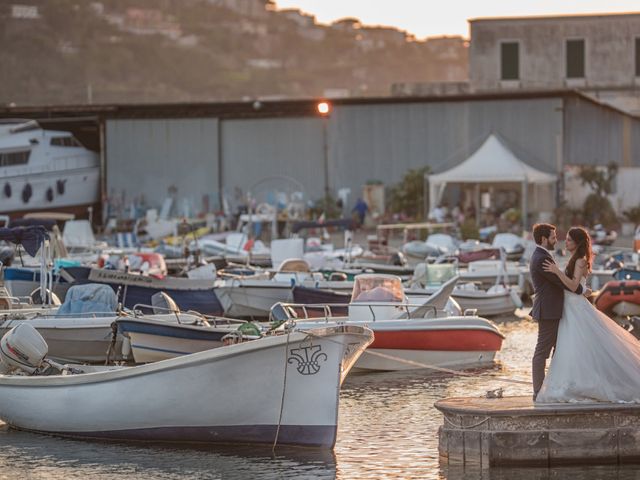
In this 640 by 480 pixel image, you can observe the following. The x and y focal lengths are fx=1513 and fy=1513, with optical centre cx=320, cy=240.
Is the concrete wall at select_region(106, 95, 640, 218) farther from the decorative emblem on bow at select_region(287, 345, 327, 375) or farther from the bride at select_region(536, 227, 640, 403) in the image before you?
the bride at select_region(536, 227, 640, 403)

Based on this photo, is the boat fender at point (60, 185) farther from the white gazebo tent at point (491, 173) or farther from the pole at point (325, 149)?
the white gazebo tent at point (491, 173)

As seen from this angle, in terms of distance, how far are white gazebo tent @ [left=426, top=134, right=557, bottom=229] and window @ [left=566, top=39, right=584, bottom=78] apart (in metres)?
12.8

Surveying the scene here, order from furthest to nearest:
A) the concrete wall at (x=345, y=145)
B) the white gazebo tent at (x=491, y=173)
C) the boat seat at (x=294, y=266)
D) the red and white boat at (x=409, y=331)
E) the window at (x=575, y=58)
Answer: the window at (x=575, y=58) < the concrete wall at (x=345, y=145) < the white gazebo tent at (x=491, y=173) < the boat seat at (x=294, y=266) < the red and white boat at (x=409, y=331)

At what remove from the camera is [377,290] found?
78.0 feet

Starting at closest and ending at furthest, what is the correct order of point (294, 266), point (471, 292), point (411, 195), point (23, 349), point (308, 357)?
1. point (308, 357)
2. point (23, 349)
3. point (471, 292)
4. point (294, 266)
5. point (411, 195)

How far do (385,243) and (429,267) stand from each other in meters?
10.8

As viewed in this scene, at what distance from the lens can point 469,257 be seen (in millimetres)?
38094

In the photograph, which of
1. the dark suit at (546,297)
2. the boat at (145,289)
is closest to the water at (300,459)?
the dark suit at (546,297)

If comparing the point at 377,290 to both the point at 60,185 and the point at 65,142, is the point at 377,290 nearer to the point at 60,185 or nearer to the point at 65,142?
the point at 60,185

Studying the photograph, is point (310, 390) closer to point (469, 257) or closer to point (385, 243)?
point (469, 257)

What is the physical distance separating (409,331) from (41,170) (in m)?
35.6

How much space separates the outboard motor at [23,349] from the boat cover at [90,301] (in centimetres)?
586

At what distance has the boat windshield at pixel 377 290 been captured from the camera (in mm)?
23719

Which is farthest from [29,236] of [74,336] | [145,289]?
[145,289]
